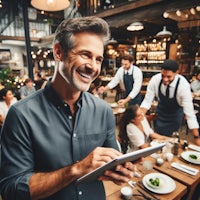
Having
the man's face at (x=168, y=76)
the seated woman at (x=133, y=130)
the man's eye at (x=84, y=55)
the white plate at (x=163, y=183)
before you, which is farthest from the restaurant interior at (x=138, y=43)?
the man's eye at (x=84, y=55)

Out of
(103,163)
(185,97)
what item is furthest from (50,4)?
(103,163)

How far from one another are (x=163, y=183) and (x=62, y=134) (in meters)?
1.20

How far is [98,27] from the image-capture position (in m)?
1.07

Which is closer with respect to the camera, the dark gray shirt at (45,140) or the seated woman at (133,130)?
the dark gray shirt at (45,140)

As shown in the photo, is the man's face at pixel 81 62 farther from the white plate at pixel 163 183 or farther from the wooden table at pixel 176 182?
the white plate at pixel 163 183

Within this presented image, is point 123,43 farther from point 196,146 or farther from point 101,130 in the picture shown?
point 101,130

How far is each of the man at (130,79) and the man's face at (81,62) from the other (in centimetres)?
368

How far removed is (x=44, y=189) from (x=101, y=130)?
0.49 meters

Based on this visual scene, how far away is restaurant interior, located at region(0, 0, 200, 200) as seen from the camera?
6.00ft

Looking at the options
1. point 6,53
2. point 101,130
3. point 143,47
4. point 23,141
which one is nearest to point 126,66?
point 101,130

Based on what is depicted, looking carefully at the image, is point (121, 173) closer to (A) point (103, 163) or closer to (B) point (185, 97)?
(A) point (103, 163)

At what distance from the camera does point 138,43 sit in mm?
12195

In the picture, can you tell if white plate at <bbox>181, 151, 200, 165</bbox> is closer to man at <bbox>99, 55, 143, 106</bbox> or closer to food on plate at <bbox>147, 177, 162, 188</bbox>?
food on plate at <bbox>147, 177, 162, 188</bbox>

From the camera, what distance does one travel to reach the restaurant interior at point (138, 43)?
72.0 inches
